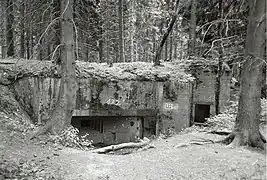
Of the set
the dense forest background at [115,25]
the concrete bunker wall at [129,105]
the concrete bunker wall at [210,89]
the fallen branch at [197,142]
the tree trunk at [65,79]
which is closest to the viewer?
the fallen branch at [197,142]

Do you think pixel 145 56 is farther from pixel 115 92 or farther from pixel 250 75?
pixel 250 75

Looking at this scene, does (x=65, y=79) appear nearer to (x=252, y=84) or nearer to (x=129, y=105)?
(x=129, y=105)

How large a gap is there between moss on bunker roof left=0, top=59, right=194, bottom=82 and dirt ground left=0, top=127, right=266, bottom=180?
4346 millimetres

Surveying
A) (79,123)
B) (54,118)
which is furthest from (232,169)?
(79,123)

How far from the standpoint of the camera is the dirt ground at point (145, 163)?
15.5ft

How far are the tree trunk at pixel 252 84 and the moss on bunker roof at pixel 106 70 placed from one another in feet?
20.9

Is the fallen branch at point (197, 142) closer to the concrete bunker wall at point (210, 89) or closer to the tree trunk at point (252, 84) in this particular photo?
the tree trunk at point (252, 84)

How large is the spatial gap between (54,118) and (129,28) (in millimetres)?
15796

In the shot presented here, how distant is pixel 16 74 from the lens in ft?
31.8

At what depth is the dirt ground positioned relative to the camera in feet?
15.5

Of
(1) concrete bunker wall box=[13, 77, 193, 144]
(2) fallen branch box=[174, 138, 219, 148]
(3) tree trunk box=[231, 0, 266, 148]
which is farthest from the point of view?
(1) concrete bunker wall box=[13, 77, 193, 144]

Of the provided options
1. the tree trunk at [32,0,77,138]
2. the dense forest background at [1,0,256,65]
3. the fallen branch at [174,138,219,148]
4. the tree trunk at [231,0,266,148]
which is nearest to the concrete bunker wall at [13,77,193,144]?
the dense forest background at [1,0,256,65]

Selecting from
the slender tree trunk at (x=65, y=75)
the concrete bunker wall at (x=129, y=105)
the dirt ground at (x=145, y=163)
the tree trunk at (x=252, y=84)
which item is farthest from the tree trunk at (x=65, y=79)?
the tree trunk at (x=252, y=84)

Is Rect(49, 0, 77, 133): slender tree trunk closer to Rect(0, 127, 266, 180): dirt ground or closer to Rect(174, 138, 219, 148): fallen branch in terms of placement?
Rect(0, 127, 266, 180): dirt ground
